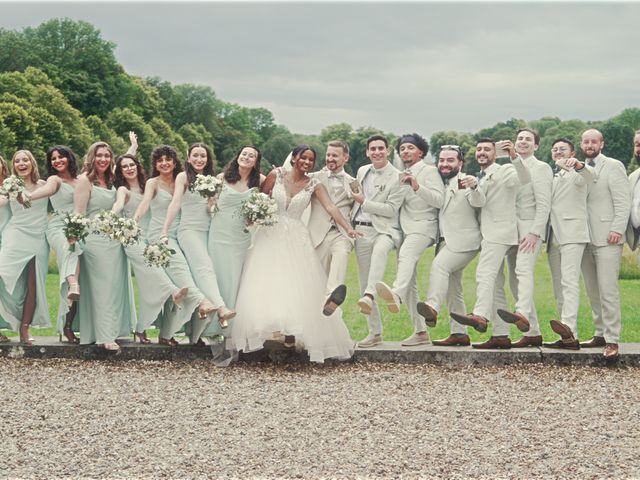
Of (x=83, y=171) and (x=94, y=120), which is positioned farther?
(x=94, y=120)

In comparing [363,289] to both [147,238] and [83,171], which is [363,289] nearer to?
[147,238]

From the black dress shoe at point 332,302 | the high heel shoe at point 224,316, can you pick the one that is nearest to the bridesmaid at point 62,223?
the high heel shoe at point 224,316

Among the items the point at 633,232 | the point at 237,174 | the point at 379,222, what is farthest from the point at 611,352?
the point at 237,174

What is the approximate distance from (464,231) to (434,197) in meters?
0.54

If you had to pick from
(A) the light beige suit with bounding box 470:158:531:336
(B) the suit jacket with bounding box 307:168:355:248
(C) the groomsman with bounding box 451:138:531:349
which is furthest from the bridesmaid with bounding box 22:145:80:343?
(A) the light beige suit with bounding box 470:158:531:336

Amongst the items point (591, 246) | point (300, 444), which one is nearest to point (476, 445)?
point (300, 444)

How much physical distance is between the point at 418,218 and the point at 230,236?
224cm

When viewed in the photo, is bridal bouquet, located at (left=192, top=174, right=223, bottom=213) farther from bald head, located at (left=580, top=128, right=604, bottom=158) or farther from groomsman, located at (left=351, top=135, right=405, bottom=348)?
bald head, located at (left=580, top=128, right=604, bottom=158)

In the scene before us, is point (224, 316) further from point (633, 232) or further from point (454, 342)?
point (633, 232)

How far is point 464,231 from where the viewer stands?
10.9m

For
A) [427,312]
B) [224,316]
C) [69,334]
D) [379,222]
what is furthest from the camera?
[69,334]

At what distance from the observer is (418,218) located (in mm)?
11039

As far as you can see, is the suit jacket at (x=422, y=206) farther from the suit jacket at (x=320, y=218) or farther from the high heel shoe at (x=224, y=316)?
the high heel shoe at (x=224, y=316)

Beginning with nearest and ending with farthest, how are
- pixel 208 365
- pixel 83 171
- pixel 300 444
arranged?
1. pixel 300 444
2. pixel 208 365
3. pixel 83 171
